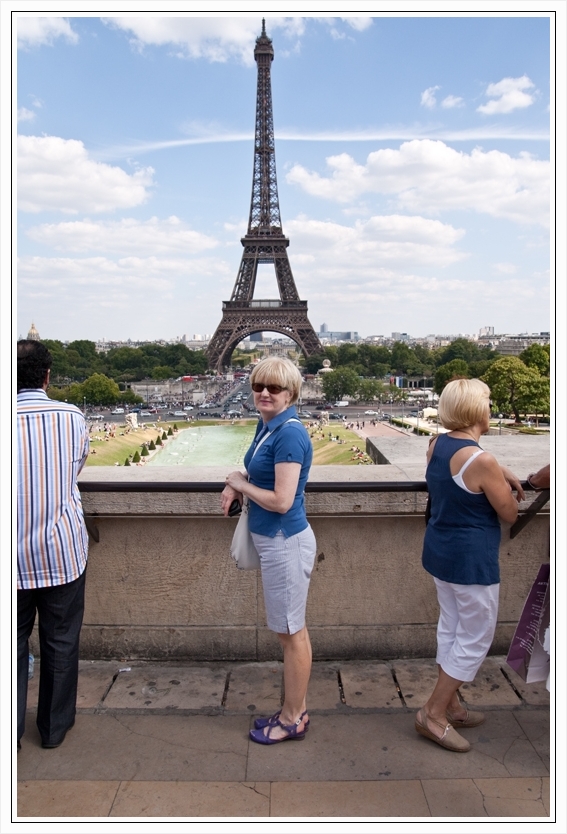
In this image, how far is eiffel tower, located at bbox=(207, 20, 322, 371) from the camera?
7000cm

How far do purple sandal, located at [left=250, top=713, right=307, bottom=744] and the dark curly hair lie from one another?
62.0 inches

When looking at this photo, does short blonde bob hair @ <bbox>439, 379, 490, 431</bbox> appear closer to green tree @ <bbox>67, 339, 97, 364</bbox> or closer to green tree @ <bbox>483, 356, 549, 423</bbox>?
green tree @ <bbox>483, 356, 549, 423</bbox>

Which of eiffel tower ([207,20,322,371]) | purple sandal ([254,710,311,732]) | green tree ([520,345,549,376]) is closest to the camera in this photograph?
purple sandal ([254,710,311,732])

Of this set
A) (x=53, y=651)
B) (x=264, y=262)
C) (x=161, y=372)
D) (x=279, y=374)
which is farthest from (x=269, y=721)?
(x=161, y=372)

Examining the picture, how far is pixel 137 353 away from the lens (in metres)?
106

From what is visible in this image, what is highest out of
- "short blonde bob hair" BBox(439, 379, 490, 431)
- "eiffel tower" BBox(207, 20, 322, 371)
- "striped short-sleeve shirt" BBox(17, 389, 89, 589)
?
"eiffel tower" BBox(207, 20, 322, 371)

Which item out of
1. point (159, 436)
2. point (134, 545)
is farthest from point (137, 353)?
point (134, 545)

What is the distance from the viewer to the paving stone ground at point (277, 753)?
7.66 ft

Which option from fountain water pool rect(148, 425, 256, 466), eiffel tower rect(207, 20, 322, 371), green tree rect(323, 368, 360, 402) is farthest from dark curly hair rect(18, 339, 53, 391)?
green tree rect(323, 368, 360, 402)

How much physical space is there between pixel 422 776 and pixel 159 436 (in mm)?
49514

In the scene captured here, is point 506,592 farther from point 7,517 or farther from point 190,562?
point 7,517

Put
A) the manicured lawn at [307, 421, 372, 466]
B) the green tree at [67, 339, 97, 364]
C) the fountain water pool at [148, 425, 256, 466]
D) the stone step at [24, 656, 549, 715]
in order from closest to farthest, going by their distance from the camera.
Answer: the stone step at [24, 656, 549, 715] → the manicured lawn at [307, 421, 372, 466] → the fountain water pool at [148, 425, 256, 466] → the green tree at [67, 339, 97, 364]

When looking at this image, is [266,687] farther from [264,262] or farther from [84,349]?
[84,349]

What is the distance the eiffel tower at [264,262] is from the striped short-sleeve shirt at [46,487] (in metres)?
67.8
